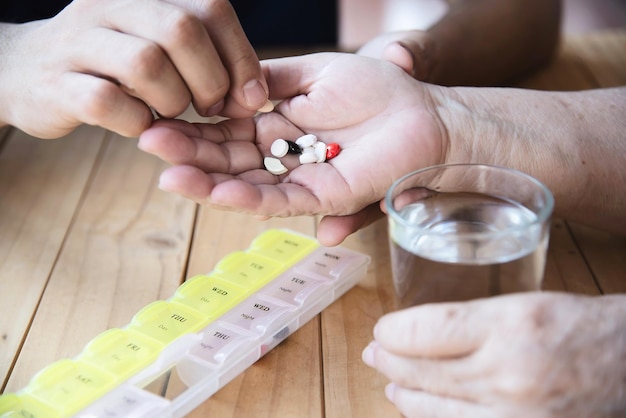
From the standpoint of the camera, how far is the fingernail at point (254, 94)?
0.89m

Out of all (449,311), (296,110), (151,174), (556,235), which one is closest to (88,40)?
(296,110)

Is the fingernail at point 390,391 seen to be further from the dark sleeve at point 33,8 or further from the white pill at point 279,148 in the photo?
the dark sleeve at point 33,8

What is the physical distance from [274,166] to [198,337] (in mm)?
227

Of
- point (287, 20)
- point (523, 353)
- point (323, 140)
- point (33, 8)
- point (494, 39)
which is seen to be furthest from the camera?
point (287, 20)

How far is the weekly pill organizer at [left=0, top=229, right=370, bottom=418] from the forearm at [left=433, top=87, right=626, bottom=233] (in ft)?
0.70

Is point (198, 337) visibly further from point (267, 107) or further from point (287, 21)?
point (287, 21)

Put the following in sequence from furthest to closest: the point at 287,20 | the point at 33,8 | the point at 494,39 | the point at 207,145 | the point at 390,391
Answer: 1. the point at 287,20
2. the point at 33,8
3. the point at 494,39
4. the point at 207,145
5. the point at 390,391

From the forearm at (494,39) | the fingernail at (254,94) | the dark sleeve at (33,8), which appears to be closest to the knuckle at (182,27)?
the fingernail at (254,94)

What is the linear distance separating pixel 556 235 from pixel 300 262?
1.21ft

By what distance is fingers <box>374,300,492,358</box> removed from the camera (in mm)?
626

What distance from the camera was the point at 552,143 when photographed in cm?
97

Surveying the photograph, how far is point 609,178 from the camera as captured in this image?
0.97m

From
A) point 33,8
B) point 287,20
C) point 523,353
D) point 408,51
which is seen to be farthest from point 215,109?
point 287,20

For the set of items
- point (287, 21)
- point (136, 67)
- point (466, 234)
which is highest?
point (136, 67)
